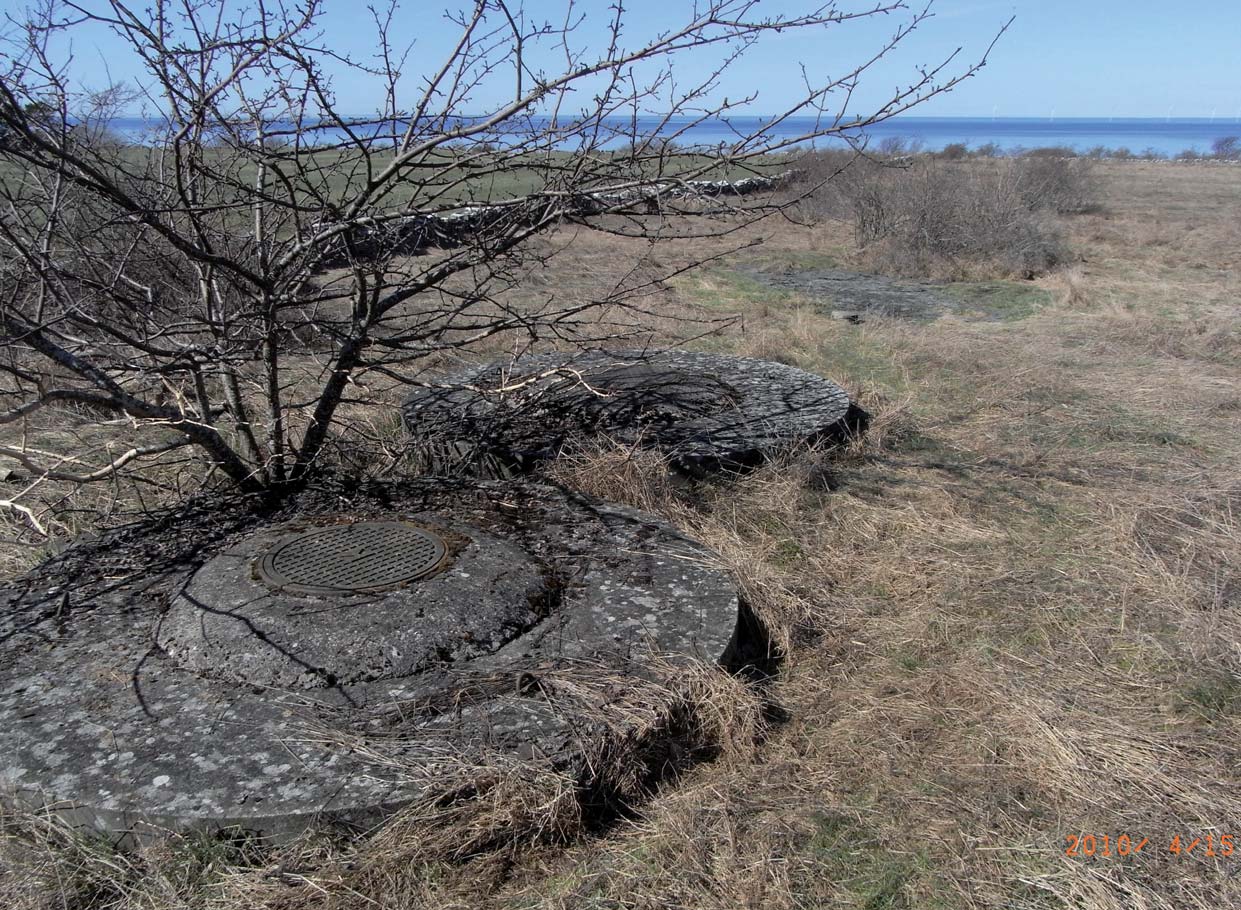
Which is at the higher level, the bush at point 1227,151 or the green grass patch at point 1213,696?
the green grass patch at point 1213,696

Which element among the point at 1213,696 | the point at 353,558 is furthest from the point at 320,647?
the point at 1213,696

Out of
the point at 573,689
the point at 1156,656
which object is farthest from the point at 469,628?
the point at 1156,656

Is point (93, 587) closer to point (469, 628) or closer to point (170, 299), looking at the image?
point (469, 628)

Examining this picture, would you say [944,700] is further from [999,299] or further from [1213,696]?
[999,299]

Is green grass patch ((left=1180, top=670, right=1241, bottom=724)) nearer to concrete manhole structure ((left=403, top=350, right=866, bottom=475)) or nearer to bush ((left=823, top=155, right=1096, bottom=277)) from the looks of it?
concrete manhole structure ((left=403, top=350, right=866, bottom=475))

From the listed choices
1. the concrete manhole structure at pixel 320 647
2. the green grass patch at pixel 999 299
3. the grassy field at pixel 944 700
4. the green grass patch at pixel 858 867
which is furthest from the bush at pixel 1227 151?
the green grass patch at pixel 858 867

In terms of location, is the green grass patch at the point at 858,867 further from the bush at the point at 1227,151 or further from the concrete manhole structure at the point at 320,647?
the bush at the point at 1227,151

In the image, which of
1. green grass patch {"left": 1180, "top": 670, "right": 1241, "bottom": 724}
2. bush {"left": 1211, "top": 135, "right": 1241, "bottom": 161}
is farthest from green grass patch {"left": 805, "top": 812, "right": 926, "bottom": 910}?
bush {"left": 1211, "top": 135, "right": 1241, "bottom": 161}

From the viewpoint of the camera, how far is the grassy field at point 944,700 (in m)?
2.22

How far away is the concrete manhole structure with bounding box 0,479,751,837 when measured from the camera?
2.37 meters

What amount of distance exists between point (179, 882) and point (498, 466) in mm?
2819

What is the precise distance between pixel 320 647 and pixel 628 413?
2734 mm

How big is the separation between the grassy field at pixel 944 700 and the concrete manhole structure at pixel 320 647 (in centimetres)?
19

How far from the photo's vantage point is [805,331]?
8.84 m
